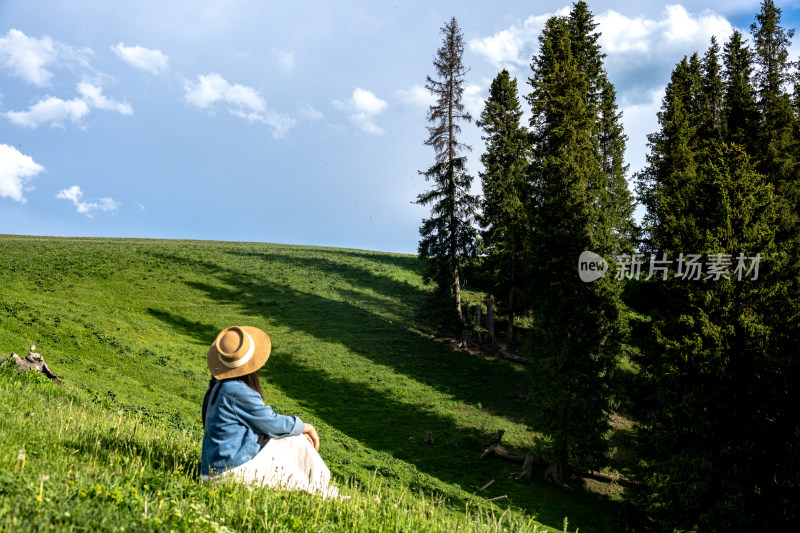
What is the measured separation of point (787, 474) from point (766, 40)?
38.2 metres

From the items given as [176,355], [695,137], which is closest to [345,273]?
[176,355]

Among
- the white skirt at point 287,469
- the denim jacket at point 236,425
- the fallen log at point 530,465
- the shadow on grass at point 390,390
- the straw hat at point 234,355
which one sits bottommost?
the fallen log at point 530,465

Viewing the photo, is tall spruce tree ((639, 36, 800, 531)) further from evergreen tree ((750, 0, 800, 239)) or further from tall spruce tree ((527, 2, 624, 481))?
evergreen tree ((750, 0, 800, 239))

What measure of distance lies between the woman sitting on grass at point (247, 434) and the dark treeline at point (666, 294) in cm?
1325

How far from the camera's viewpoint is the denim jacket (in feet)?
17.3

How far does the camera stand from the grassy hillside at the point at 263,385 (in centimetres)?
476

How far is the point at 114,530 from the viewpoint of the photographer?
3594mm

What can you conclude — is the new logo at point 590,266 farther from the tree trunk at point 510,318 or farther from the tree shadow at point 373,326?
the tree trunk at point 510,318

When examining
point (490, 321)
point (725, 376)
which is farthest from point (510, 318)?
point (725, 376)

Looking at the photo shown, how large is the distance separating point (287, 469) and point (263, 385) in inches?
843

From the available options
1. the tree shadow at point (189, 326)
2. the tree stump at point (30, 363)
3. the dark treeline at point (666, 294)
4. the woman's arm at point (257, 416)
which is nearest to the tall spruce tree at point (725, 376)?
the dark treeline at point (666, 294)

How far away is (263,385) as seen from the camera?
25688mm

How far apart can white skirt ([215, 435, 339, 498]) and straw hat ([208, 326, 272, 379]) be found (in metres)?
0.88

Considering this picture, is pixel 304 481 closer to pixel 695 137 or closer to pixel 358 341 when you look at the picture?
pixel 358 341
